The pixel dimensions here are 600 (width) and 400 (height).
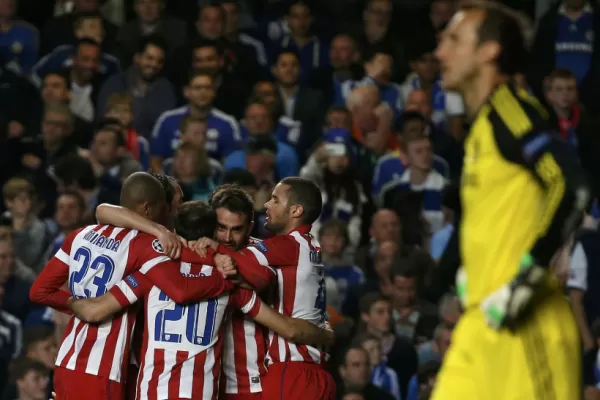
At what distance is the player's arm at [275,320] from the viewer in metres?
5.82

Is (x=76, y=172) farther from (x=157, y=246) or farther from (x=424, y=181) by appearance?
(x=157, y=246)

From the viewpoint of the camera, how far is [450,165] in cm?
1123

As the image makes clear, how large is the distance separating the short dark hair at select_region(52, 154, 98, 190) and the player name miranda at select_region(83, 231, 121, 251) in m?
4.30

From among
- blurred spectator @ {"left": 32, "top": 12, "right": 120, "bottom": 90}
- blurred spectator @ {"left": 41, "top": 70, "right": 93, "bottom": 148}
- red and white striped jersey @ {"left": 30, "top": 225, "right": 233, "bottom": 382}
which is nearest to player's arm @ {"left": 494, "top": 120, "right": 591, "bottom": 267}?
red and white striped jersey @ {"left": 30, "top": 225, "right": 233, "bottom": 382}

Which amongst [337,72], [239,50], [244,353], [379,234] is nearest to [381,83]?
[337,72]

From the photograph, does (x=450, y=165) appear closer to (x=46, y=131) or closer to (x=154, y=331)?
(x=46, y=131)

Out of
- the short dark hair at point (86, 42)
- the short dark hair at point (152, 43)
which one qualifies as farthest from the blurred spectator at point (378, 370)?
the short dark hair at point (86, 42)

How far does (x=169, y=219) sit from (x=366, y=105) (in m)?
5.47

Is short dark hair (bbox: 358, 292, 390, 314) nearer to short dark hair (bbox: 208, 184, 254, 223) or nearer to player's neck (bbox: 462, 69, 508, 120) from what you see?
short dark hair (bbox: 208, 184, 254, 223)

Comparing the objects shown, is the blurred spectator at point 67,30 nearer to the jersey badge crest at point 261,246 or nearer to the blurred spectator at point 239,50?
the blurred spectator at point 239,50

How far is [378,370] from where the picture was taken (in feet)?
30.4

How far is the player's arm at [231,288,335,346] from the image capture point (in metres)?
5.82

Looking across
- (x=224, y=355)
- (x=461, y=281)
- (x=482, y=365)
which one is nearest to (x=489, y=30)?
(x=461, y=281)

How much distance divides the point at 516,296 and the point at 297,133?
7539 millimetres
